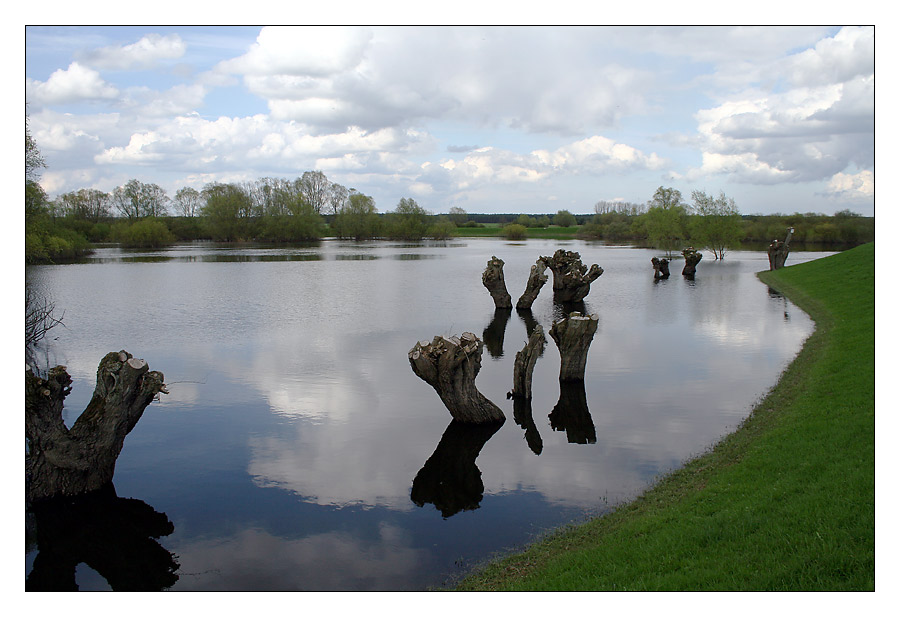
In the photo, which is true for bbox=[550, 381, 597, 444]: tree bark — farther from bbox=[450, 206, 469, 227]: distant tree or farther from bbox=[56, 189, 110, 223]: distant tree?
bbox=[450, 206, 469, 227]: distant tree

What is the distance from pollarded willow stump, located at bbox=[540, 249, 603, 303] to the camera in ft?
104

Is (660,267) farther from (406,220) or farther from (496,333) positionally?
(406,220)

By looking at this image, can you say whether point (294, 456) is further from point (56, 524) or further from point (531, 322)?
point (531, 322)

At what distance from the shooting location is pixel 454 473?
10414 mm

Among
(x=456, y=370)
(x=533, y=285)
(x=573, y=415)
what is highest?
(x=533, y=285)

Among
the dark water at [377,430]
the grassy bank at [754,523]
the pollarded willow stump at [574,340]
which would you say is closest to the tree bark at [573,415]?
the dark water at [377,430]

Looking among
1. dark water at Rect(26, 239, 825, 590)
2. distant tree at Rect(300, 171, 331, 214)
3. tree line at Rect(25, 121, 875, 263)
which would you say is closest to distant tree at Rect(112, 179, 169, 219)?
tree line at Rect(25, 121, 875, 263)

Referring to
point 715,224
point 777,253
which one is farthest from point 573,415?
point 715,224

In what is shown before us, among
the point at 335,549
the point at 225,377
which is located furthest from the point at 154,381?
the point at 225,377

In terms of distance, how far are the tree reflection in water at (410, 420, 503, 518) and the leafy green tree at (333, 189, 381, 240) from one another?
103307 millimetres

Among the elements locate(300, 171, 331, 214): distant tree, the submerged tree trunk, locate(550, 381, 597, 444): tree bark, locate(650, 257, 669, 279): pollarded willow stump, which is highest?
locate(300, 171, 331, 214): distant tree

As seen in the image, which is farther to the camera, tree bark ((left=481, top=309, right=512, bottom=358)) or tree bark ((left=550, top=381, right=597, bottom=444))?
tree bark ((left=481, top=309, right=512, bottom=358))

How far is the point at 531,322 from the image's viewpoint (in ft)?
85.4

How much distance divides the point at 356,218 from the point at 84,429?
345 feet
